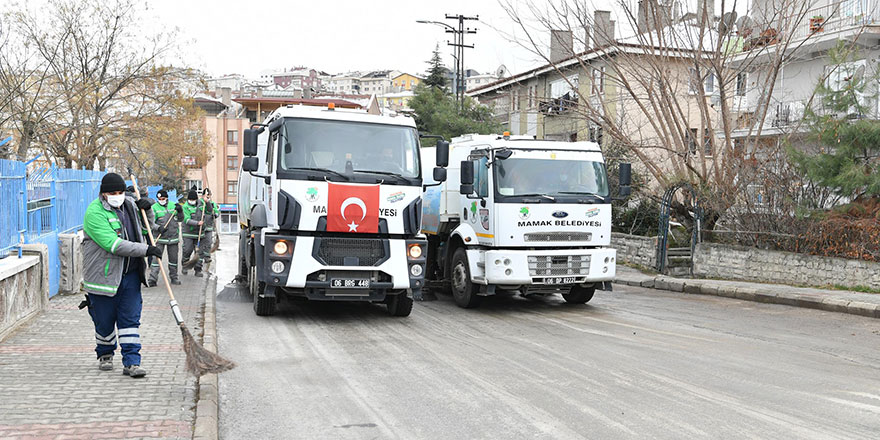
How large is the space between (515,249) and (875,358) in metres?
5.52

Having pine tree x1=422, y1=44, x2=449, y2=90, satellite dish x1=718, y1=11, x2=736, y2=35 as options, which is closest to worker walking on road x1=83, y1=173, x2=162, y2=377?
satellite dish x1=718, y1=11, x2=736, y2=35

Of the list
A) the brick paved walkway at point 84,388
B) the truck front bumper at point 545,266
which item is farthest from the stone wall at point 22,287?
the truck front bumper at point 545,266

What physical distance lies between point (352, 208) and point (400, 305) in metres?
1.86

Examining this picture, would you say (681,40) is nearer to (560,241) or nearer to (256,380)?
(560,241)

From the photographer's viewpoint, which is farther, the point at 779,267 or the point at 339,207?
the point at 779,267

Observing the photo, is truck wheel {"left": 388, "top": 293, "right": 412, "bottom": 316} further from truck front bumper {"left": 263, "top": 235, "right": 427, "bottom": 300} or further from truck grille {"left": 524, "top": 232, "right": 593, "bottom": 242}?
truck grille {"left": 524, "top": 232, "right": 593, "bottom": 242}

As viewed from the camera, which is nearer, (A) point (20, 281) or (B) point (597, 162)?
(A) point (20, 281)

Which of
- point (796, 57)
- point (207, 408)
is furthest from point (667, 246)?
point (207, 408)

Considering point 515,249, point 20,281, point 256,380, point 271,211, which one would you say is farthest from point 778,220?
point 20,281

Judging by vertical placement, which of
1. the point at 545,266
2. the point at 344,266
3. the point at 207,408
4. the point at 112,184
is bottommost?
the point at 207,408

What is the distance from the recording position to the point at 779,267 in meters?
16.5

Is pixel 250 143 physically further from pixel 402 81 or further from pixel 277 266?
pixel 402 81

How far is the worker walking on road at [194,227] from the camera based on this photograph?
16.8 meters

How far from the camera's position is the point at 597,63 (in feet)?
81.4
